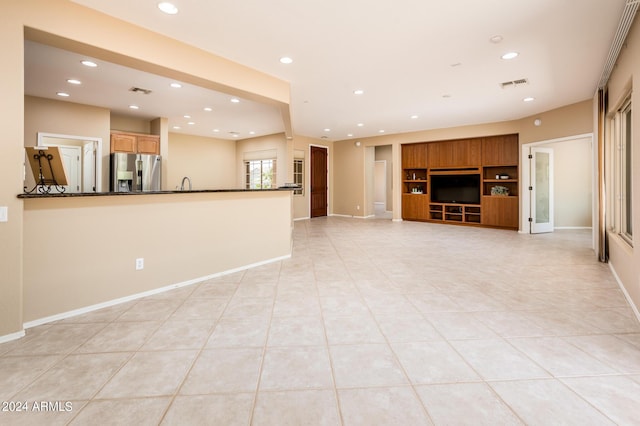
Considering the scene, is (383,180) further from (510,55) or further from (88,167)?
(88,167)

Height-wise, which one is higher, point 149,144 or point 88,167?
point 149,144

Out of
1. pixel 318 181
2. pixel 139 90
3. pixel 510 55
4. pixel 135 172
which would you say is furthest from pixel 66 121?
pixel 510 55

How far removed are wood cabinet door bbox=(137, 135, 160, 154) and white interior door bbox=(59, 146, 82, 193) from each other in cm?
107

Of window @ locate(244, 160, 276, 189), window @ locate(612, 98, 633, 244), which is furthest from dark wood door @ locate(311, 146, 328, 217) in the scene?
window @ locate(612, 98, 633, 244)

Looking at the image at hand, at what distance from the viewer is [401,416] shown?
155 centimetres

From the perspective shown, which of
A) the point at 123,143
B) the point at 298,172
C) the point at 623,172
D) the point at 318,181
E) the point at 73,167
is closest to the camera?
the point at 623,172

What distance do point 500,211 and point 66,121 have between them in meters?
9.88

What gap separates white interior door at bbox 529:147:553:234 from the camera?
7508 mm

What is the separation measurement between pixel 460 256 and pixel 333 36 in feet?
12.5

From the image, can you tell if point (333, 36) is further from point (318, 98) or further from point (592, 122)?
point (592, 122)

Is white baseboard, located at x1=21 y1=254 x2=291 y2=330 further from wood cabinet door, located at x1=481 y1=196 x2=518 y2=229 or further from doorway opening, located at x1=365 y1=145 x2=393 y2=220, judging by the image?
doorway opening, located at x1=365 y1=145 x2=393 y2=220

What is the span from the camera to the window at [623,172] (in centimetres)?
366

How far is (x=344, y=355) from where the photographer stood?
213 centimetres

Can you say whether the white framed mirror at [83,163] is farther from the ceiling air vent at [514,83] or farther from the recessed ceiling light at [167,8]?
the ceiling air vent at [514,83]
